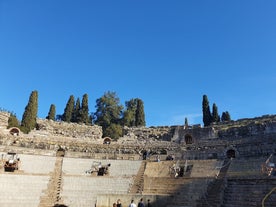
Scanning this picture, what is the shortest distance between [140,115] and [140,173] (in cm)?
2702

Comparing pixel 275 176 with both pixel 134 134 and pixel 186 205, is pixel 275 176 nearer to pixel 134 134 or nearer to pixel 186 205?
pixel 186 205

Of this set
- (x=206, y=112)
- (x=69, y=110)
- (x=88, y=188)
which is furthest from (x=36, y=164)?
(x=206, y=112)

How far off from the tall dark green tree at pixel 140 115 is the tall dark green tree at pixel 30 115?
64.9ft

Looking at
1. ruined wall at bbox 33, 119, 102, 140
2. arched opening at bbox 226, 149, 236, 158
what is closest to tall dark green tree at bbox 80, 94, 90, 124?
ruined wall at bbox 33, 119, 102, 140

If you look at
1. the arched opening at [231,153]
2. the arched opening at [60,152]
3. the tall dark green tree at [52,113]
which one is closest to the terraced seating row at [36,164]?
the arched opening at [60,152]

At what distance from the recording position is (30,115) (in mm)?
43688

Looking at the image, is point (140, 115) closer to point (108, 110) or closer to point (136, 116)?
point (136, 116)

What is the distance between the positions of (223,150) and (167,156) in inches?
260

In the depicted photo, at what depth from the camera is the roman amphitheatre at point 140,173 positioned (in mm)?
18509

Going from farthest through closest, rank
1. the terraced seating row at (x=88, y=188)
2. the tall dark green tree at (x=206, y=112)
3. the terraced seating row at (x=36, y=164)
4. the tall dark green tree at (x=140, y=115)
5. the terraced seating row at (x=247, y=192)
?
the tall dark green tree at (x=140, y=115) → the tall dark green tree at (x=206, y=112) → the terraced seating row at (x=36, y=164) → the terraced seating row at (x=88, y=188) → the terraced seating row at (x=247, y=192)

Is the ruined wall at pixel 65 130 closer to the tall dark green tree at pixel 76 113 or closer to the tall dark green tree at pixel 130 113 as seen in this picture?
the tall dark green tree at pixel 76 113

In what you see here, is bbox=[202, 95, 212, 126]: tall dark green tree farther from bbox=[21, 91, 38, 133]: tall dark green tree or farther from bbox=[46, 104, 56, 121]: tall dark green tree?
bbox=[21, 91, 38, 133]: tall dark green tree

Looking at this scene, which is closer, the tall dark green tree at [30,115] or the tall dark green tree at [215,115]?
the tall dark green tree at [30,115]

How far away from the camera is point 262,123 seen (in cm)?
3428
